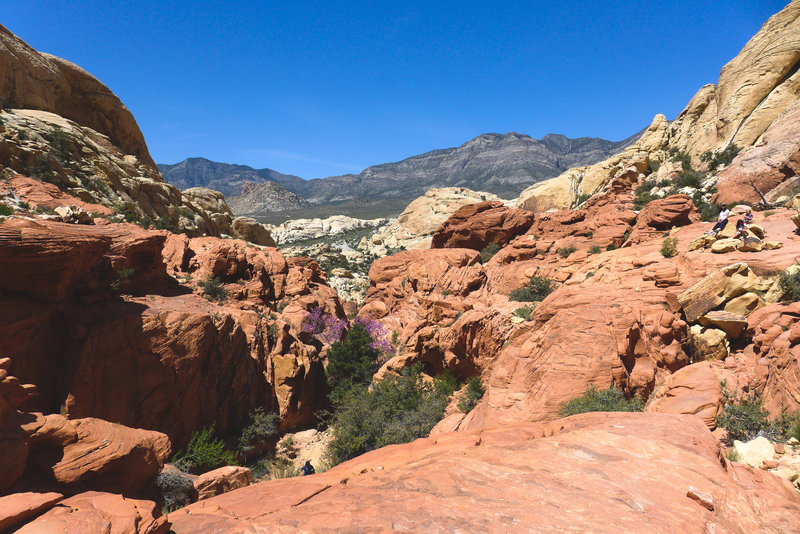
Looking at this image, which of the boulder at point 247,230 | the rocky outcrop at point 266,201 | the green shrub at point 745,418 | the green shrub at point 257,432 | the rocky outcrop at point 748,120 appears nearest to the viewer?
the green shrub at point 745,418

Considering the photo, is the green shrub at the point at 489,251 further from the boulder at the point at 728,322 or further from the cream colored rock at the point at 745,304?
the boulder at the point at 728,322

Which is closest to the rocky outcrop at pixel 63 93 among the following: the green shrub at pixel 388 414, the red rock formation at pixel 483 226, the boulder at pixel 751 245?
the red rock formation at pixel 483 226

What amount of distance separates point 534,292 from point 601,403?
10.5 m

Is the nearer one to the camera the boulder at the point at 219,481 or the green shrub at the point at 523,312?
the boulder at the point at 219,481

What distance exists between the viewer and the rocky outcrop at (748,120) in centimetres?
1984

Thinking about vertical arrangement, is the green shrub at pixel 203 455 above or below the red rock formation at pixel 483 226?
below

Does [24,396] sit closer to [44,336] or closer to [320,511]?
[320,511]

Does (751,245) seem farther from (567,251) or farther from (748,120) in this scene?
(748,120)

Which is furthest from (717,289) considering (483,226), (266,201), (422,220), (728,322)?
(266,201)

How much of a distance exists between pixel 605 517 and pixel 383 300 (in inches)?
867

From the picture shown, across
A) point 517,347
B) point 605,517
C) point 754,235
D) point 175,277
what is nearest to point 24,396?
point 605,517

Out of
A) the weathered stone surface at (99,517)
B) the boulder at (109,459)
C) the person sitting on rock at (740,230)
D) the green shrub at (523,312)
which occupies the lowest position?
the boulder at (109,459)

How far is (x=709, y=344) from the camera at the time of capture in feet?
27.8

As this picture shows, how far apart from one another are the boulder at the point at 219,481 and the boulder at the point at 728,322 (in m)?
12.3
